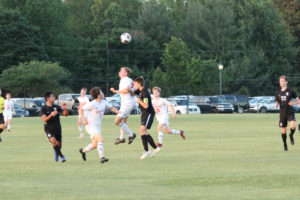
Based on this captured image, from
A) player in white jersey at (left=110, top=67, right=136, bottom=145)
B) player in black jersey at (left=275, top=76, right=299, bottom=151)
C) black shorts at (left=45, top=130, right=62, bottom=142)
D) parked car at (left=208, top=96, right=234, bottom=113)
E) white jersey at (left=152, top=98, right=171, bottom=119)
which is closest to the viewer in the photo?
black shorts at (left=45, top=130, right=62, bottom=142)

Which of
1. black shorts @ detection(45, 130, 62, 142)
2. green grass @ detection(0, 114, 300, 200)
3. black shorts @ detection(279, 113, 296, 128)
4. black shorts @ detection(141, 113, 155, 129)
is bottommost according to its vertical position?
green grass @ detection(0, 114, 300, 200)

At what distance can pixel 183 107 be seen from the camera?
202 ft


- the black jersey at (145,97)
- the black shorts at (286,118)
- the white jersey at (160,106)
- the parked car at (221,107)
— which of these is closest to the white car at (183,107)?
the parked car at (221,107)

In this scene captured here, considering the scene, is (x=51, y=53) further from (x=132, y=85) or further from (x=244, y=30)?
(x=132, y=85)

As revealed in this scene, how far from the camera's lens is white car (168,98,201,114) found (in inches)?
2416

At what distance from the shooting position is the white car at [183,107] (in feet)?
201

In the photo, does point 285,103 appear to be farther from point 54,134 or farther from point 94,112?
point 54,134

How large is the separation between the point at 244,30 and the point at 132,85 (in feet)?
247

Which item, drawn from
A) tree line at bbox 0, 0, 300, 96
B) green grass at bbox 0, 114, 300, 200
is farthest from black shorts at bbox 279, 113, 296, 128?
tree line at bbox 0, 0, 300, 96

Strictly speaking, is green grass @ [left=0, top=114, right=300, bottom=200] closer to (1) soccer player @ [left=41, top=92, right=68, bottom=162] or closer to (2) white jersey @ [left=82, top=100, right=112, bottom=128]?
(1) soccer player @ [left=41, top=92, right=68, bottom=162]

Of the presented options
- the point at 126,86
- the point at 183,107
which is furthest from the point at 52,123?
the point at 183,107

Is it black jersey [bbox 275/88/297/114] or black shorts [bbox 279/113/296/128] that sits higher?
black jersey [bbox 275/88/297/114]

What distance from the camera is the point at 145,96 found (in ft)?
56.0

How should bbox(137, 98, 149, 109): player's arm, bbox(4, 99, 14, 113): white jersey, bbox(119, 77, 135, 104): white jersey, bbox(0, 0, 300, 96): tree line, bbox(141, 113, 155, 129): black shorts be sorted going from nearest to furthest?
bbox(137, 98, 149, 109): player's arm, bbox(141, 113, 155, 129): black shorts, bbox(119, 77, 135, 104): white jersey, bbox(4, 99, 14, 113): white jersey, bbox(0, 0, 300, 96): tree line
